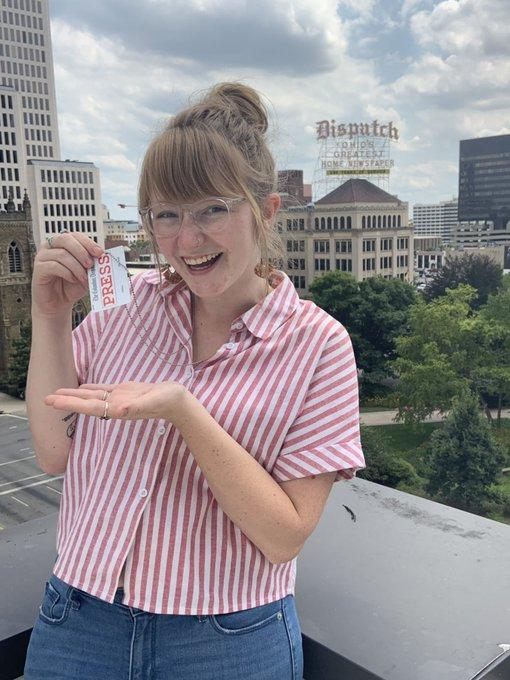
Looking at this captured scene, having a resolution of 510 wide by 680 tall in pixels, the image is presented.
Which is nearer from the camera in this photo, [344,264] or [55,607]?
[55,607]

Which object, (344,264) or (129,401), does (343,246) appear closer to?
(344,264)

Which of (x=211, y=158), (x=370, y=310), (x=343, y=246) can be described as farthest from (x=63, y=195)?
(x=211, y=158)

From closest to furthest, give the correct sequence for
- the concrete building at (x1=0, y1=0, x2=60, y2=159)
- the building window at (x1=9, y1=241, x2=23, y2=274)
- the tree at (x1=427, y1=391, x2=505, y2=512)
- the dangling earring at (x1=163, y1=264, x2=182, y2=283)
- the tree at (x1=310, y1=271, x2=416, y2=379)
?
1. the dangling earring at (x1=163, y1=264, x2=182, y2=283)
2. the tree at (x1=427, y1=391, x2=505, y2=512)
3. the tree at (x1=310, y1=271, x2=416, y2=379)
4. the building window at (x1=9, y1=241, x2=23, y2=274)
5. the concrete building at (x1=0, y1=0, x2=60, y2=159)

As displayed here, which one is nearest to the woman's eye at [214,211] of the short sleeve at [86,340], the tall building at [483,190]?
the short sleeve at [86,340]

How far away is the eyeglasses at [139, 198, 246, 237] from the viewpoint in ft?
5.57

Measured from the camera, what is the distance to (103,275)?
195cm

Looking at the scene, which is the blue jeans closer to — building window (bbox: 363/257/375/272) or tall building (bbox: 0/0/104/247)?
building window (bbox: 363/257/375/272)

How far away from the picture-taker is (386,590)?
2102 millimetres

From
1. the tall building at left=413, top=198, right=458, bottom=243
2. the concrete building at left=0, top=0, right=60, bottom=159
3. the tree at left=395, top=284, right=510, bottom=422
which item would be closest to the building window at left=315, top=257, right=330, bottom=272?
the tree at left=395, top=284, right=510, bottom=422

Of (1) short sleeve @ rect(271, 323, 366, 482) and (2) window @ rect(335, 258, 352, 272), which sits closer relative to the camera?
(1) short sleeve @ rect(271, 323, 366, 482)

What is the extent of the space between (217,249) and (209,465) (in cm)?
57

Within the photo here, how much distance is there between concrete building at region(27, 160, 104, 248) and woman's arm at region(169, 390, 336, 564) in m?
52.4

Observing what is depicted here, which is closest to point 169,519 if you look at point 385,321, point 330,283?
point 385,321

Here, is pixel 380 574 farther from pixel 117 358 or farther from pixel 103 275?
pixel 103 275
